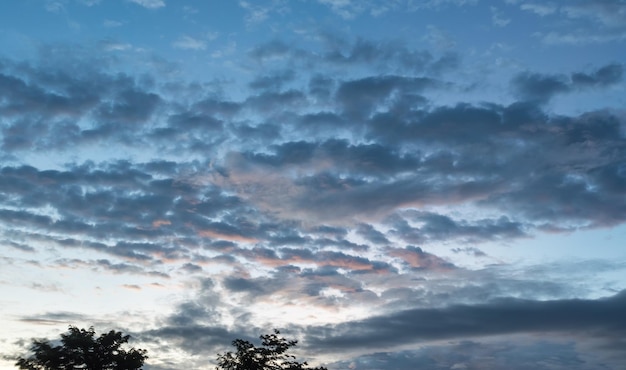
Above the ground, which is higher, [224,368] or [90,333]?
[90,333]

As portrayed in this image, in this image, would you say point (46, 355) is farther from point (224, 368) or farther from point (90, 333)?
point (224, 368)

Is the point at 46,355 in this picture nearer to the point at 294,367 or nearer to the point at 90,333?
the point at 90,333

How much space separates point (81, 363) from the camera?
186 ft

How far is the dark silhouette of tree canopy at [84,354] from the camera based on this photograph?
55.9 m

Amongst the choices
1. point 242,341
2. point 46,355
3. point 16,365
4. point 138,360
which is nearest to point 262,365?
point 242,341

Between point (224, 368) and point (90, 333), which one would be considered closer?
point (224, 368)

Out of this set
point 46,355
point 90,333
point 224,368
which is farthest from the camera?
point 90,333

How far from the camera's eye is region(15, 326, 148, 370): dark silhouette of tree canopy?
55875mm

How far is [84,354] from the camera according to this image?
57.0 meters

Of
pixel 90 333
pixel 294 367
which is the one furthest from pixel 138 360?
pixel 294 367

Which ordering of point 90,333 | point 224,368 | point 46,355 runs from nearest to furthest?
point 224,368, point 46,355, point 90,333

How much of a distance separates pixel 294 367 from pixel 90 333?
2386 centimetres

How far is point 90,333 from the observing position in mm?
59250

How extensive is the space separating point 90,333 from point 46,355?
4.87 m
